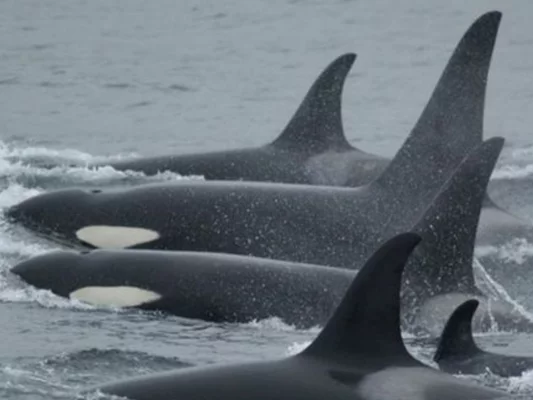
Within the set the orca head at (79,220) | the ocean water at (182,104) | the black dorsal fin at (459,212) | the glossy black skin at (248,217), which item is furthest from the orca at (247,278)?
the orca head at (79,220)

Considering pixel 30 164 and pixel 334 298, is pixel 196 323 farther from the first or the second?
pixel 30 164

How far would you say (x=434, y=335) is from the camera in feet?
42.8

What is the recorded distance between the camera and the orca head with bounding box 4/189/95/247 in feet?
53.7

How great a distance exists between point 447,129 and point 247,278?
2843 mm

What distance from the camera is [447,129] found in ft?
51.6

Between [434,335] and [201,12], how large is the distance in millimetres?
31113

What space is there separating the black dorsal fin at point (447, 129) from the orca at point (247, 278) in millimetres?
1990

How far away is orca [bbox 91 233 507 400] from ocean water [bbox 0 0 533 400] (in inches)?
28.5

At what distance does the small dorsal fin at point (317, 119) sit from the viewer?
707 inches

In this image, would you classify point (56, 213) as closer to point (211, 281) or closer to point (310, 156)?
point (310, 156)

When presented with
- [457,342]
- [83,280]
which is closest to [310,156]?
[83,280]

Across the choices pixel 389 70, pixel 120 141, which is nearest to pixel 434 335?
pixel 120 141

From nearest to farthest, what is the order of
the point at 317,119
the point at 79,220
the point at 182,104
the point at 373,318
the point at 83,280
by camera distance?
the point at 373,318 → the point at 83,280 → the point at 79,220 → the point at 317,119 → the point at 182,104

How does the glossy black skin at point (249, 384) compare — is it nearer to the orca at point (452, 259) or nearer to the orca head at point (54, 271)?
the orca at point (452, 259)
